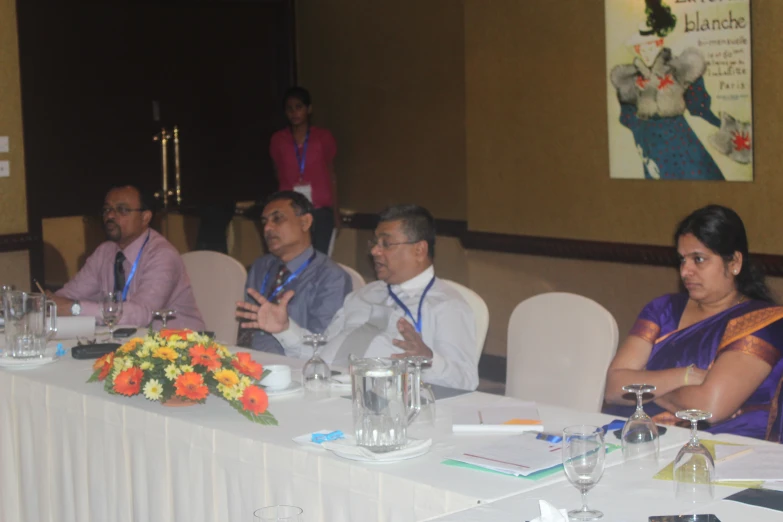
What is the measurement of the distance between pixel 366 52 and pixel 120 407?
6173mm

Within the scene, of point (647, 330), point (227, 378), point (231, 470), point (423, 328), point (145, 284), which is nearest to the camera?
point (231, 470)

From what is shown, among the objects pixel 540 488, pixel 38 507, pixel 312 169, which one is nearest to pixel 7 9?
pixel 312 169

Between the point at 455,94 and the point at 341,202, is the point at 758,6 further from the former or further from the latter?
the point at 341,202

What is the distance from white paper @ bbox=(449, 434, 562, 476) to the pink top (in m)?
5.45

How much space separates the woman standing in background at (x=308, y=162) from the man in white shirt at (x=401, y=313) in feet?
12.5

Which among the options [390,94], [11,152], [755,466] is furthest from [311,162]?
[755,466]

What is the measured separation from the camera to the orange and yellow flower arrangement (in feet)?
9.27

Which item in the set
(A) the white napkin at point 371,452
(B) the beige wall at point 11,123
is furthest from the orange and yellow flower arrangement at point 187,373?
(B) the beige wall at point 11,123

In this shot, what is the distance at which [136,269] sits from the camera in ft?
15.8

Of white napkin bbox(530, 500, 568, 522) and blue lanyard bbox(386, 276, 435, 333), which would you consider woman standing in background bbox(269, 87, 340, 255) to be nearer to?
blue lanyard bbox(386, 276, 435, 333)

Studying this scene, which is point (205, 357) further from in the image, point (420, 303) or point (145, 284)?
point (145, 284)

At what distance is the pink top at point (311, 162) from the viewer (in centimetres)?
788

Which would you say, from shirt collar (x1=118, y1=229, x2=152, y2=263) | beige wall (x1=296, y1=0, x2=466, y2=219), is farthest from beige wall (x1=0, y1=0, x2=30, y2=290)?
beige wall (x1=296, y1=0, x2=466, y2=219)

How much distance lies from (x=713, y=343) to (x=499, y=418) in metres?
0.90
